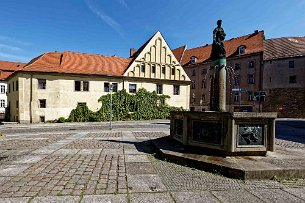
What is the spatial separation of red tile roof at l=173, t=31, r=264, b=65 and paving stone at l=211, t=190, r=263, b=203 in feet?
118

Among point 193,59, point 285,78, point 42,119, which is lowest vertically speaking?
point 42,119

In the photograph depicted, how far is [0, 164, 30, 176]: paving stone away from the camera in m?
5.03

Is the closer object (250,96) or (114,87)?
(114,87)

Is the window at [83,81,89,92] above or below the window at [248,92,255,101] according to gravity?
above

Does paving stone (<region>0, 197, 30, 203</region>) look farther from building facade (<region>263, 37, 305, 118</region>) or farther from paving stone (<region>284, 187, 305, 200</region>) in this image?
building facade (<region>263, 37, 305, 118</region>)

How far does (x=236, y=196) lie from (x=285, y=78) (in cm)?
3672

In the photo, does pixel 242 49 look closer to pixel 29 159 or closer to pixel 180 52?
pixel 180 52

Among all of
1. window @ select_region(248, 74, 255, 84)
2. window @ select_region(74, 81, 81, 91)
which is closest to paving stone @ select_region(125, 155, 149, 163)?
window @ select_region(74, 81, 81, 91)

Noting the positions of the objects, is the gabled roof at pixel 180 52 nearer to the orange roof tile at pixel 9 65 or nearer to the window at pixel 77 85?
the window at pixel 77 85

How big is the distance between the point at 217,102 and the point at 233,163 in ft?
8.43

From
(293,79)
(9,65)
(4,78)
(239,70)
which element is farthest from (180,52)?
(9,65)

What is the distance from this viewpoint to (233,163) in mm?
5332

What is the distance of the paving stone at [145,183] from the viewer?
163 inches

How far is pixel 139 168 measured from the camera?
18.3ft
